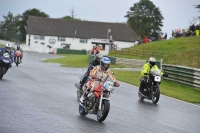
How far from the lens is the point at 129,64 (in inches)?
1991

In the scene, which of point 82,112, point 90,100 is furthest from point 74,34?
point 90,100

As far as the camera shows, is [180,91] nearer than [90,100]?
No

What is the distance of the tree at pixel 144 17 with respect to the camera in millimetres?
125750

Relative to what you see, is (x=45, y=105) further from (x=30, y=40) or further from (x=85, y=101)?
(x=30, y=40)

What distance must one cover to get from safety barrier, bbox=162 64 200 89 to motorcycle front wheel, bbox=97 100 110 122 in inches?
613

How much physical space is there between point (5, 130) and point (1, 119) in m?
1.42

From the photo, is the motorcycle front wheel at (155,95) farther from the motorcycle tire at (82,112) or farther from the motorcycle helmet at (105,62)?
the motorcycle helmet at (105,62)

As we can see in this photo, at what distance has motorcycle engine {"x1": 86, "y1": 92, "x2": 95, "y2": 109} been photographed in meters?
13.3

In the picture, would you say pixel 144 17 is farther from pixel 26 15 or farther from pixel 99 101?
pixel 99 101

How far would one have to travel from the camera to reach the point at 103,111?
42.0ft

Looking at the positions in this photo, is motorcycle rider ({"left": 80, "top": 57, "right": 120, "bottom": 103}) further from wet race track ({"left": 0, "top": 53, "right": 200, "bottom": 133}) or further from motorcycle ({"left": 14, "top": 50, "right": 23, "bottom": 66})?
motorcycle ({"left": 14, "top": 50, "right": 23, "bottom": 66})

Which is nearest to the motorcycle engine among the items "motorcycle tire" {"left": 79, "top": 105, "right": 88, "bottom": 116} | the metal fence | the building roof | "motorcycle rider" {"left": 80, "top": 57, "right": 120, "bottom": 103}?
"motorcycle rider" {"left": 80, "top": 57, "right": 120, "bottom": 103}

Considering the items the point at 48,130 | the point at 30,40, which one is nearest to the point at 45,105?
the point at 48,130

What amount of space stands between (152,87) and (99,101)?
7.69m
